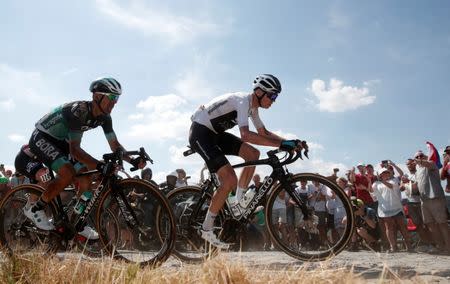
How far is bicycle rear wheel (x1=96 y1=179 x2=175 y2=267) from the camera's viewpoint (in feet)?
17.6

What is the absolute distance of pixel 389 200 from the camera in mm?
11828

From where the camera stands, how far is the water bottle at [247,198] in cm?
632

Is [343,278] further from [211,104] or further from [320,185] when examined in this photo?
[211,104]

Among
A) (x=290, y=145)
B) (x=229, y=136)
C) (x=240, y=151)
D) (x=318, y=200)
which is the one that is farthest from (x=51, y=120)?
(x=318, y=200)

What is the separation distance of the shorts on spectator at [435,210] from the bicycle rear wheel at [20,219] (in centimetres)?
869

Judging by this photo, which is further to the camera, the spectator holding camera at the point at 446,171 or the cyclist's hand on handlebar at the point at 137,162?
the spectator holding camera at the point at 446,171

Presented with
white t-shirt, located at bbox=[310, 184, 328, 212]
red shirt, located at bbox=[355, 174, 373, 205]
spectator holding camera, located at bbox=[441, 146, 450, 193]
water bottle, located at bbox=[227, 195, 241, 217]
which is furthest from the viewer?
red shirt, located at bbox=[355, 174, 373, 205]

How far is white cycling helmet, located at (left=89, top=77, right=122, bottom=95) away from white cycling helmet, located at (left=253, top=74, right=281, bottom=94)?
1.95 m

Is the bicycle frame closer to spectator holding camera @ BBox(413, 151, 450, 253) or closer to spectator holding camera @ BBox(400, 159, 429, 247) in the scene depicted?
spectator holding camera @ BBox(413, 151, 450, 253)

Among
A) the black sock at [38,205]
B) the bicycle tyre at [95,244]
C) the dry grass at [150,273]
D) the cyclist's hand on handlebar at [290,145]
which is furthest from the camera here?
the black sock at [38,205]

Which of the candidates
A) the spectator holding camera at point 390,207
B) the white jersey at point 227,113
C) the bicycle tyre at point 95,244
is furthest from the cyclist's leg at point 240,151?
the spectator holding camera at point 390,207

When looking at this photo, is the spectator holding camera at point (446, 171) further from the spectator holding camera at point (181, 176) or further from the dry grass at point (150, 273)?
the dry grass at point (150, 273)

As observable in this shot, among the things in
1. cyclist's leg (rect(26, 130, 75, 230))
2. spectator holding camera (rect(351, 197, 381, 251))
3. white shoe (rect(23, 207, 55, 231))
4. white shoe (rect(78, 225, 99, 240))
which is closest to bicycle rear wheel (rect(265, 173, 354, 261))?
white shoe (rect(78, 225, 99, 240))

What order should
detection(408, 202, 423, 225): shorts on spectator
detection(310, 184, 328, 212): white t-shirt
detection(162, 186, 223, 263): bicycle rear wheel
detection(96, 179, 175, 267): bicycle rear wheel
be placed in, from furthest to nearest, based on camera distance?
detection(408, 202, 423, 225): shorts on spectator
detection(162, 186, 223, 263): bicycle rear wheel
detection(310, 184, 328, 212): white t-shirt
detection(96, 179, 175, 267): bicycle rear wheel
